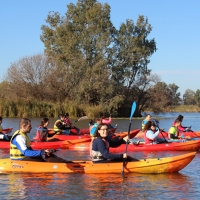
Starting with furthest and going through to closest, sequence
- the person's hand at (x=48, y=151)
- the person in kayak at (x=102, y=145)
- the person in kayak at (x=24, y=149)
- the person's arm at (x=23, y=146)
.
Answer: the person's hand at (x=48, y=151)
the person's arm at (x=23, y=146)
the person in kayak at (x=102, y=145)
the person in kayak at (x=24, y=149)

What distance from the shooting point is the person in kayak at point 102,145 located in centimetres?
956

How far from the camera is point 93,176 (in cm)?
1026

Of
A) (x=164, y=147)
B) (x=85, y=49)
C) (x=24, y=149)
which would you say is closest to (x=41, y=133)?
(x=164, y=147)

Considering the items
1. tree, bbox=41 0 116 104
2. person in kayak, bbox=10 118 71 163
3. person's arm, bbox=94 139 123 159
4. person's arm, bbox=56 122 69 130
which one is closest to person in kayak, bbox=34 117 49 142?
person's arm, bbox=56 122 69 130

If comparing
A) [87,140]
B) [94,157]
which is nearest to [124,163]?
[94,157]

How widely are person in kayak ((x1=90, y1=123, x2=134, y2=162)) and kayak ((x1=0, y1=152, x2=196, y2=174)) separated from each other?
6.3 inches

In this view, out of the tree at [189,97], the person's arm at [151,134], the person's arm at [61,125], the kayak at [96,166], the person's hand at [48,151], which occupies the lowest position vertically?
the kayak at [96,166]

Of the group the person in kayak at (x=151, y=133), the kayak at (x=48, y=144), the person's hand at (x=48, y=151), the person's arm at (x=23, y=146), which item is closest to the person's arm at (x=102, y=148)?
the person's hand at (x=48, y=151)

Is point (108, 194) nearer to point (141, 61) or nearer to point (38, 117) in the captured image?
point (38, 117)

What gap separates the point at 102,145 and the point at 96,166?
2.75 ft

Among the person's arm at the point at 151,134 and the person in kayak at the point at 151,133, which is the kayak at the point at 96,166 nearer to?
the person in kayak at the point at 151,133

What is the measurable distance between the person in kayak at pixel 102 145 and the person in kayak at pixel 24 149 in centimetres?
104

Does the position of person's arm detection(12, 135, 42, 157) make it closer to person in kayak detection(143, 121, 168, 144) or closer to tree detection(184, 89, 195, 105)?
person in kayak detection(143, 121, 168, 144)

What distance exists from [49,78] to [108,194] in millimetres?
37260
